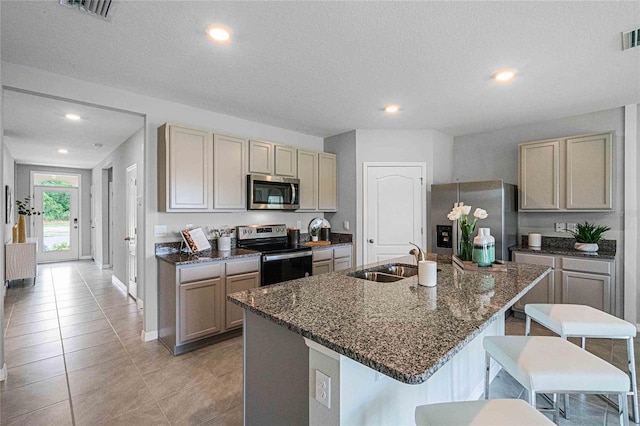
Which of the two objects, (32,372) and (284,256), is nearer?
(32,372)

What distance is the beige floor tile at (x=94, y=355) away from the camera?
2.62m

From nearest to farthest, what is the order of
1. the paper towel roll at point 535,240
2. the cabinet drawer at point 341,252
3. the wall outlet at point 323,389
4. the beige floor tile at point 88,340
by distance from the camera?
the wall outlet at point 323,389 → the beige floor tile at point 88,340 → the paper towel roll at point 535,240 → the cabinet drawer at point 341,252

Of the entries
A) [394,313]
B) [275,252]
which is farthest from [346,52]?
[275,252]

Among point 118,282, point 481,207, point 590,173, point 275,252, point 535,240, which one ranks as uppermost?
point 590,173

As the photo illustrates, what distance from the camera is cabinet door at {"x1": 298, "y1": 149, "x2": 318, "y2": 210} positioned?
4215 mm

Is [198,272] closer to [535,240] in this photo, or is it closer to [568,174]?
[535,240]

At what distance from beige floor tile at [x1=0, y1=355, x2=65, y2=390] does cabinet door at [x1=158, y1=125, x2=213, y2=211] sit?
1.59 metres

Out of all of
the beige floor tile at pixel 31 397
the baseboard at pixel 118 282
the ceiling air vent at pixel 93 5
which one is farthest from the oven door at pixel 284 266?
the baseboard at pixel 118 282

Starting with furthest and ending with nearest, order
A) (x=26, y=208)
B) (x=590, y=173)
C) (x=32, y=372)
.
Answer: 1. (x=26, y=208)
2. (x=590, y=173)
3. (x=32, y=372)

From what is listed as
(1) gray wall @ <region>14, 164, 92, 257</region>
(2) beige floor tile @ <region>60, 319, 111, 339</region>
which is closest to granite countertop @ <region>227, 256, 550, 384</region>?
(2) beige floor tile @ <region>60, 319, 111, 339</region>

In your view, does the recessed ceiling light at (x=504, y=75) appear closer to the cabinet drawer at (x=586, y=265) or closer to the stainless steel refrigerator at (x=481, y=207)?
the stainless steel refrigerator at (x=481, y=207)

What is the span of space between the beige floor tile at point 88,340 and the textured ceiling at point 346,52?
2530 millimetres

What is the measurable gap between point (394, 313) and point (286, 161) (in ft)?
9.99

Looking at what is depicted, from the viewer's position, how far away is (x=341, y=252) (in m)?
4.28
